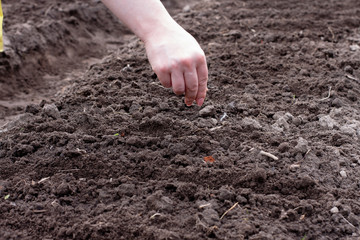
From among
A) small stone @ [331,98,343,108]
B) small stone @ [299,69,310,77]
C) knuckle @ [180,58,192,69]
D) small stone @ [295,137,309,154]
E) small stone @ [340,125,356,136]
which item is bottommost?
small stone @ [299,69,310,77]

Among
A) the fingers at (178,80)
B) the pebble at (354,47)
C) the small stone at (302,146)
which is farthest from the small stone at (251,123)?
the pebble at (354,47)

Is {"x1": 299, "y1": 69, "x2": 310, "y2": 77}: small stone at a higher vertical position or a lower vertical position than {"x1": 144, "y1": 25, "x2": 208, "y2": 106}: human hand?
lower

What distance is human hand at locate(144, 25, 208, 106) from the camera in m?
2.02

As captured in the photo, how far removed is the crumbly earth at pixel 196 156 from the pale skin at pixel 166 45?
0.63m

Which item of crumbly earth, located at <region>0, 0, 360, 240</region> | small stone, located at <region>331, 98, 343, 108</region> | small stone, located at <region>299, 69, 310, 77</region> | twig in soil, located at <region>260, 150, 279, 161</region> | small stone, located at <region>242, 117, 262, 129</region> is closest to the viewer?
crumbly earth, located at <region>0, 0, 360, 240</region>

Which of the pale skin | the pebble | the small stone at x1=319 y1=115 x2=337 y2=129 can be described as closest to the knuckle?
the pale skin

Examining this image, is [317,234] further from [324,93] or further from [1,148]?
[1,148]

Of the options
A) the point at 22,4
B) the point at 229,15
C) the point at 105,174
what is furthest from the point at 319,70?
the point at 22,4

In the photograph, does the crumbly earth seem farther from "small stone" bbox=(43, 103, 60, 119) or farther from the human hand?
the human hand

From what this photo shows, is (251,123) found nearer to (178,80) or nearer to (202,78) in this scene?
(202,78)

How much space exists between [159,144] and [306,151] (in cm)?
85

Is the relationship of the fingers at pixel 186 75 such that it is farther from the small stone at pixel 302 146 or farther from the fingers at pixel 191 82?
the small stone at pixel 302 146

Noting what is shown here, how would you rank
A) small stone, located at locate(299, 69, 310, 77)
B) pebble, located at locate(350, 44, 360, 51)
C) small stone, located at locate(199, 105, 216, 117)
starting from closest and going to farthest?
small stone, located at locate(199, 105, 216, 117) → small stone, located at locate(299, 69, 310, 77) → pebble, located at locate(350, 44, 360, 51)

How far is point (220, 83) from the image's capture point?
12.1 ft
